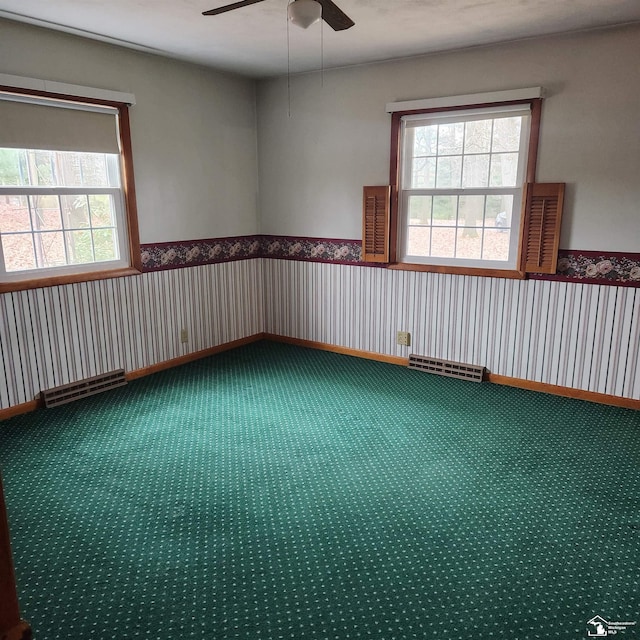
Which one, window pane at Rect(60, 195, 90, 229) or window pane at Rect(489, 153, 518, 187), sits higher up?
window pane at Rect(489, 153, 518, 187)

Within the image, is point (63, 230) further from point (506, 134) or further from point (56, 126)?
point (506, 134)

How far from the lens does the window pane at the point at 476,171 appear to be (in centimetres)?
411

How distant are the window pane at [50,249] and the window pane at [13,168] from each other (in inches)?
14.6

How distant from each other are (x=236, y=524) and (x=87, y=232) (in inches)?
103

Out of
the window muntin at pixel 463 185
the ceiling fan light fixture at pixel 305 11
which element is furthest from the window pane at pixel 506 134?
the ceiling fan light fixture at pixel 305 11

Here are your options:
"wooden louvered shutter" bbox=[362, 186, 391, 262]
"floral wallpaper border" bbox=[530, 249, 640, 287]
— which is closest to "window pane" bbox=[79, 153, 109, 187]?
"wooden louvered shutter" bbox=[362, 186, 391, 262]

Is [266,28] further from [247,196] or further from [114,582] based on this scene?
[114,582]

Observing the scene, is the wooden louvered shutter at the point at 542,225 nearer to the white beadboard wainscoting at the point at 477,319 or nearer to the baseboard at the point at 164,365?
the white beadboard wainscoting at the point at 477,319

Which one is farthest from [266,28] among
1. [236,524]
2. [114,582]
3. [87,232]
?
[114,582]

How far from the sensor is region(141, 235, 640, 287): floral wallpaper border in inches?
145

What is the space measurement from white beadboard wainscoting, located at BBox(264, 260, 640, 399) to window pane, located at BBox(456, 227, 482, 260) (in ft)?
0.64

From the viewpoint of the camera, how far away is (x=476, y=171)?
415 cm

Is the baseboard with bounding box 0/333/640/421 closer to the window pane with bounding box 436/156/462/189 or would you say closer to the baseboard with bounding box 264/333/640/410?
the baseboard with bounding box 264/333/640/410

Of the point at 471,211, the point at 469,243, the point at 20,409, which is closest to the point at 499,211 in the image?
the point at 471,211
